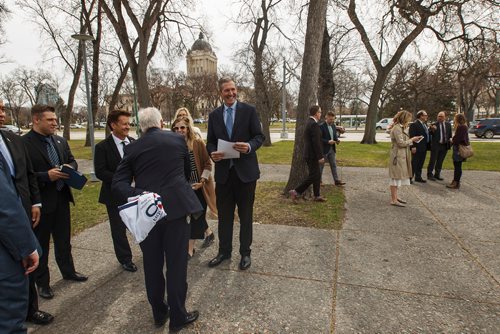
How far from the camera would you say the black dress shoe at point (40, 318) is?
2.72m

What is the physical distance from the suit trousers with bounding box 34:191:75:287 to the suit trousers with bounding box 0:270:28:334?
54.4 inches

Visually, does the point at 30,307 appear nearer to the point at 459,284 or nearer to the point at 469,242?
the point at 459,284

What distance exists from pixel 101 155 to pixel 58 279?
1.53m

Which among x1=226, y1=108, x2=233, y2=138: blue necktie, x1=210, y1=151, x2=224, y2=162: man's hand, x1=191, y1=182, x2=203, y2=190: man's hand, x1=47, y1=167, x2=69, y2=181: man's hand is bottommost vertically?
x1=191, y1=182, x2=203, y2=190: man's hand

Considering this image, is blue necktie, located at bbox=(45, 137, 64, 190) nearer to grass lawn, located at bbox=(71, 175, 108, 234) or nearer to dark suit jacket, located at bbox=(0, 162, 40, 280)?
dark suit jacket, located at bbox=(0, 162, 40, 280)

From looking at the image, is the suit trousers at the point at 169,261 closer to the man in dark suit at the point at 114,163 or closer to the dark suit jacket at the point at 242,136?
the dark suit jacket at the point at 242,136

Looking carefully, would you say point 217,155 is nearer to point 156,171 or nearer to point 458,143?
point 156,171

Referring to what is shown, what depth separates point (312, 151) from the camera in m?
6.11

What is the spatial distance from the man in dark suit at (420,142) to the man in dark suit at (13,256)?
8410mm

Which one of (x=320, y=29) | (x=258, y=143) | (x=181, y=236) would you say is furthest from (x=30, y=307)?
(x=320, y=29)

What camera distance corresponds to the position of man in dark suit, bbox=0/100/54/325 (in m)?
2.22

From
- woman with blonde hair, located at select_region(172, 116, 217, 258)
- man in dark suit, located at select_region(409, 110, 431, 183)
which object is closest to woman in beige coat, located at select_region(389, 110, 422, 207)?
man in dark suit, located at select_region(409, 110, 431, 183)

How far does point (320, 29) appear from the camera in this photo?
6535 millimetres

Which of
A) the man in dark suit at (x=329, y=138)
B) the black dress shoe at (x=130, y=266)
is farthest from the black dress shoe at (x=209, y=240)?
the man in dark suit at (x=329, y=138)
